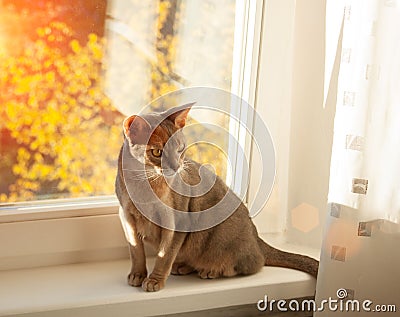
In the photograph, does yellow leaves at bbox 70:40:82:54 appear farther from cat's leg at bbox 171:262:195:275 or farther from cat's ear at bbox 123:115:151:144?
cat's leg at bbox 171:262:195:275

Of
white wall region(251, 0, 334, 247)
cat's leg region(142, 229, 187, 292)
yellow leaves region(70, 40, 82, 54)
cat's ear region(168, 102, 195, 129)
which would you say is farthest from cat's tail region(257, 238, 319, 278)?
yellow leaves region(70, 40, 82, 54)

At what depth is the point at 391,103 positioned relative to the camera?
4.22 ft

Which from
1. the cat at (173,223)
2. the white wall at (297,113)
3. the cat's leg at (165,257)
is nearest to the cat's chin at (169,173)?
the cat at (173,223)

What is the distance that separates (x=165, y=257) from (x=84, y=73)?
0.41m

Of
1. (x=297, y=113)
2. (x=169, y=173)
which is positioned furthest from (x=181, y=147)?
(x=297, y=113)

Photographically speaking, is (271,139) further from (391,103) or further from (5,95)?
(5,95)

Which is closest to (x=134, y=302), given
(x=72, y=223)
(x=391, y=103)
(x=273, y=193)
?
(x=72, y=223)

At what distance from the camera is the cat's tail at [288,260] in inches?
60.5

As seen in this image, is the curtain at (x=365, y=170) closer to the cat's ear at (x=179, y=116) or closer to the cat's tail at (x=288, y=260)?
the cat's tail at (x=288, y=260)

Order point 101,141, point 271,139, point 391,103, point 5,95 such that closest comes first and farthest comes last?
point 391,103
point 5,95
point 101,141
point 271,139

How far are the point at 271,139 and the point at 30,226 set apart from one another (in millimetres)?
569

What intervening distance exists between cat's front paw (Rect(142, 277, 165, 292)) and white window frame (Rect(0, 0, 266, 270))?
0.60ft

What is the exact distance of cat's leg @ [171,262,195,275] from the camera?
1.51 meters

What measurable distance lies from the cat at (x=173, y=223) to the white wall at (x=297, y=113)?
12 centimetres
